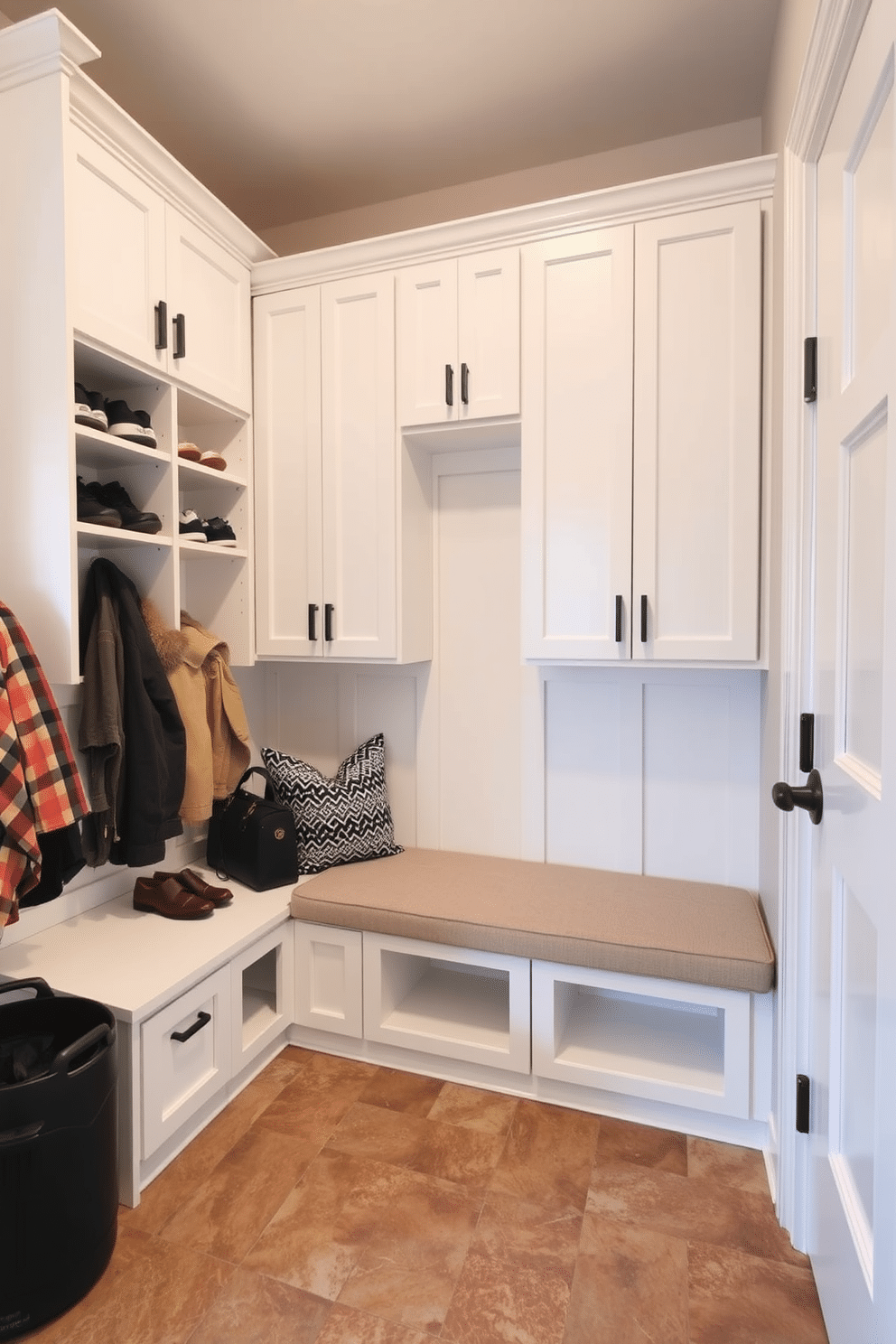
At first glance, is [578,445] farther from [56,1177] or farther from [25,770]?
[56,1177]

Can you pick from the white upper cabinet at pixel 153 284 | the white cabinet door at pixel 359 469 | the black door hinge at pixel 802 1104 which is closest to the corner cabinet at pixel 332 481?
the white cabinet door at pixel 359 469

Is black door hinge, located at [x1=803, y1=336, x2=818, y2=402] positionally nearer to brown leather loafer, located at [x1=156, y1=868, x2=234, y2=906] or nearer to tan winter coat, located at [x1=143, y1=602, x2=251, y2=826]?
tan winter coat, located at [x1=143, y1=602, x2=251, y2=826]

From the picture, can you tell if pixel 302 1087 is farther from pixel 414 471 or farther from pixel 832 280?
pixel 832 280

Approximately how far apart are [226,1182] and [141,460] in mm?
1821

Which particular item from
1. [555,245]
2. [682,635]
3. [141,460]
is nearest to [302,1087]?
[682,635]

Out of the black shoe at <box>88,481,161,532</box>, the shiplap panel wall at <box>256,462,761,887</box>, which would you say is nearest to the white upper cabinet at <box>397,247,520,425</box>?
the shiplap panel wall at <box>256,462,761,887</box>

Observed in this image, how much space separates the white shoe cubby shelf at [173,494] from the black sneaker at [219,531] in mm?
33

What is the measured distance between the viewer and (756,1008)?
1.75m

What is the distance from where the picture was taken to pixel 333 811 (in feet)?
7.84

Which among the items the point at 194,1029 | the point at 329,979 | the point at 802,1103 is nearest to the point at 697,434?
the point at 802,1103

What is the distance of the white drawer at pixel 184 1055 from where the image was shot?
5.38 ft

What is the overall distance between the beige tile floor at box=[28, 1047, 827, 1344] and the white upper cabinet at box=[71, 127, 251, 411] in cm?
201

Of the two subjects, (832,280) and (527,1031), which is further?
(527,1031)

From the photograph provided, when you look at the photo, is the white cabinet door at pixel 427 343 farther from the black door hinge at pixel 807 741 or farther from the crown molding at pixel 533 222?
the black door hinge at pixel 807 741
